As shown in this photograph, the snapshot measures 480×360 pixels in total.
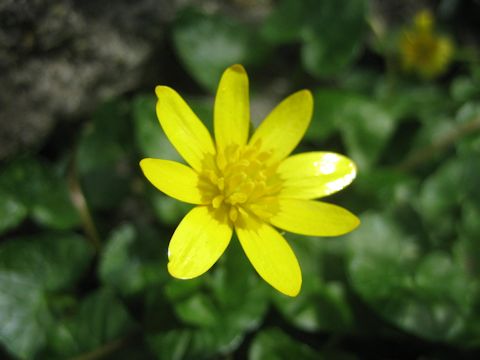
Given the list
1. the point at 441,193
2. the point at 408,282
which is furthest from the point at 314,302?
the point at 441,193

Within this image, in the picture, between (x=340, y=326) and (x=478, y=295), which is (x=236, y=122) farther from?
(x=478, y=295)

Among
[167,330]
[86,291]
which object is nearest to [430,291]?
[167,330]

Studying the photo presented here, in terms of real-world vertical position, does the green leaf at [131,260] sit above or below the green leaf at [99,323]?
above

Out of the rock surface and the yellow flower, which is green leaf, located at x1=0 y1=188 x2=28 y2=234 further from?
the yellow flower

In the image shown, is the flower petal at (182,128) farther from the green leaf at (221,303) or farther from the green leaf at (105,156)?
the green leaf at (105,156)

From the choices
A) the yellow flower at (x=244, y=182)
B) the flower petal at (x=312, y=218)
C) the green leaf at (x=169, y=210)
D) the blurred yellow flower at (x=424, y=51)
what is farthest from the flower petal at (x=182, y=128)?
the blurred yellow flower at (x=424, y=51)

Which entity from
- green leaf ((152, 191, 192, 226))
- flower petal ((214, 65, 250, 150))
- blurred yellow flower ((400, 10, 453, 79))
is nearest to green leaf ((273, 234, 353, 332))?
green leaf ((152, 191, 192, 226))
